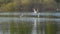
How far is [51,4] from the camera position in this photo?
233cm

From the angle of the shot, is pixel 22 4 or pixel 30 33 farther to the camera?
pixel 22 4

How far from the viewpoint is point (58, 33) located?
4.36ft

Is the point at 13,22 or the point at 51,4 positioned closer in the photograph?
the point at 13,22

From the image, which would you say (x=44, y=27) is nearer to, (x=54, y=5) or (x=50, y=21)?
(x=50, y=21)

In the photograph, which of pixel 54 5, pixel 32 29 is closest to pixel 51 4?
pixel 54 5

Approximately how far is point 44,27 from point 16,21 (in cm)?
23

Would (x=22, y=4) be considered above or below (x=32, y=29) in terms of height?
above

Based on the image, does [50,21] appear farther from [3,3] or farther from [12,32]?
[3,3]

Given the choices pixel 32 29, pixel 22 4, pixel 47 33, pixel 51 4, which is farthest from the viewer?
pixel 22 4

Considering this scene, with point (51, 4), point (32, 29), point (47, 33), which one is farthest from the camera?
point (51, 4)

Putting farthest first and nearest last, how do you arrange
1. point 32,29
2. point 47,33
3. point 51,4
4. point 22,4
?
point 22,4, point 51,4, point 32,29, point 47,33

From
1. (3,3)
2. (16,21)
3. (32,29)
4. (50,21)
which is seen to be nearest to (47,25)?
(50,21)

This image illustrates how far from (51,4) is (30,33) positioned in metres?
1.11

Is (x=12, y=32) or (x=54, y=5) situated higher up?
(x=54, y=5)
